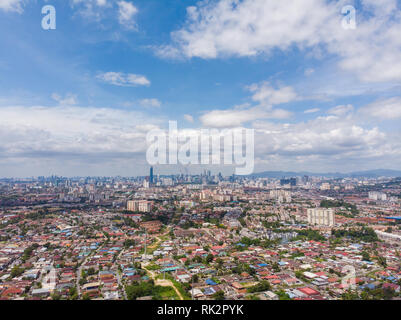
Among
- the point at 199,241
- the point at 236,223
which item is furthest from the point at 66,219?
the point at 236,223

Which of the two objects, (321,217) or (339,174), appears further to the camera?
(339,174)

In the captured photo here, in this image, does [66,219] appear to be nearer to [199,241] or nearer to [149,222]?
[149,222]

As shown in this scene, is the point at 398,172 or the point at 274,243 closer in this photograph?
the point at 274,243

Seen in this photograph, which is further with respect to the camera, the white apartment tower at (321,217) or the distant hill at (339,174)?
the distant hill at (339,174)

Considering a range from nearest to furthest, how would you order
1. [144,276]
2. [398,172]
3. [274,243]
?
[144,276] → [274,243] → [398,172]

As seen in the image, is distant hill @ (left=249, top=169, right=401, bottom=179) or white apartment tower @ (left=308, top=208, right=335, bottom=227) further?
distant hill @ (left=249, top=169, right=401, bottom=179)
